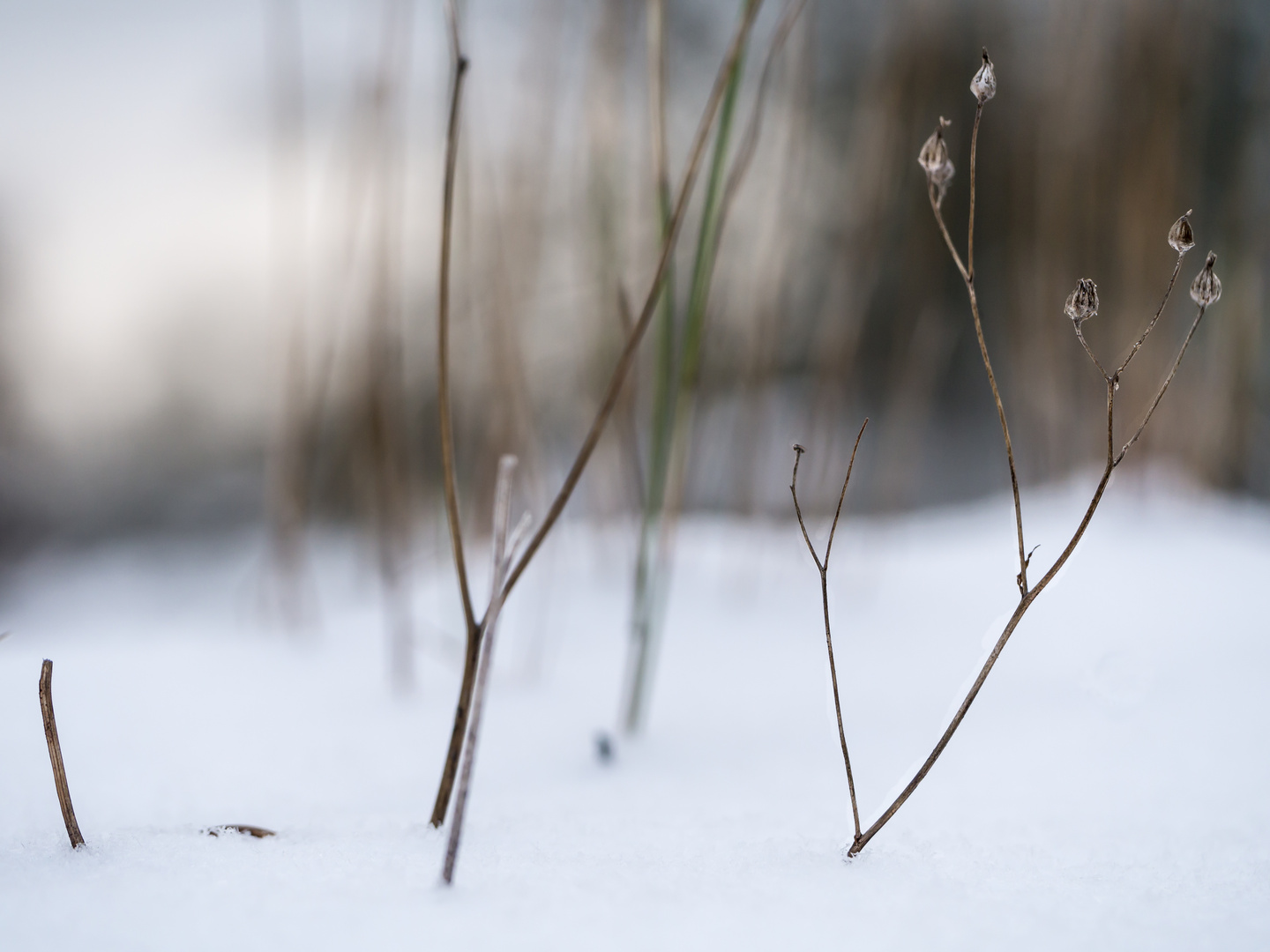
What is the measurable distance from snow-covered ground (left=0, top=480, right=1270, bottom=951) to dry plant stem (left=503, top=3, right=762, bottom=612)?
0.32ft

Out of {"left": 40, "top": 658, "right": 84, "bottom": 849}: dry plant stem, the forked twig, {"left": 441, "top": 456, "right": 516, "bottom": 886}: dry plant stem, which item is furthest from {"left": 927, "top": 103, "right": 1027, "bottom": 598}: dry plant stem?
{"left": 40, "top": 658, "right": 84, "bottom": 849}: dry plant stem

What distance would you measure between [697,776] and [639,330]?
8.7 inches

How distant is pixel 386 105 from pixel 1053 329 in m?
0.77

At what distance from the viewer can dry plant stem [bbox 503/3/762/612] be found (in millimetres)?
266

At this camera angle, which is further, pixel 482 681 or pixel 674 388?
pixel 674 388

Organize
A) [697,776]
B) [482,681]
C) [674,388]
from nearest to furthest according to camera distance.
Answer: [482,681] < [697,776] < [674,388]

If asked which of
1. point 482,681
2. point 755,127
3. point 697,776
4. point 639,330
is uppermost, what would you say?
point 755,127

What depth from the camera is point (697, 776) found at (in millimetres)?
384

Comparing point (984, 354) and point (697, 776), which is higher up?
point (984, 354)

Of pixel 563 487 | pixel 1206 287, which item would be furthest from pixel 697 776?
pixel 1206 287

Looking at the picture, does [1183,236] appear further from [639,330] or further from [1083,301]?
[639,330]

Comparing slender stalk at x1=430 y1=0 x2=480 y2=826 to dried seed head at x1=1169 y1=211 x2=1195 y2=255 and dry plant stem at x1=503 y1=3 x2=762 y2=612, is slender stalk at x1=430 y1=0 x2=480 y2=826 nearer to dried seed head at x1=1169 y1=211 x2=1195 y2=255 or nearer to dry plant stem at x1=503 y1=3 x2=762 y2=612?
dry plant stem at x1=503 y1=3 x2=762 y2=612

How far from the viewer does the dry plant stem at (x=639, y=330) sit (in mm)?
266

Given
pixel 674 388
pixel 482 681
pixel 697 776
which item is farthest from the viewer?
pixel 674 388
